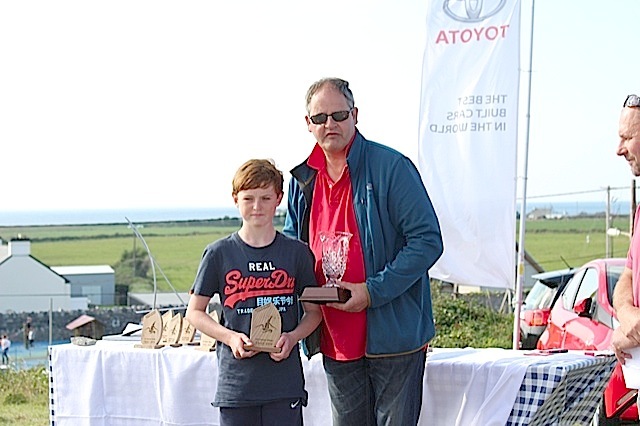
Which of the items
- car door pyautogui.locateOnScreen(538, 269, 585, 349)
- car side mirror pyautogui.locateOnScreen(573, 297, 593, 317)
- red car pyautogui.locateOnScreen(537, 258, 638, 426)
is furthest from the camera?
car door pyautogui.locateOnScreen(538, 269, 585, 349)

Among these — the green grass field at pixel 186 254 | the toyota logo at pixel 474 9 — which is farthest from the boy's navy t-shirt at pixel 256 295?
the toyota logo at pixel 474 9

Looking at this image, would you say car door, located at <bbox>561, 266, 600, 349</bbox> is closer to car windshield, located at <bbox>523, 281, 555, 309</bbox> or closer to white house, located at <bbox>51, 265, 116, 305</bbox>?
car windshield, located at <bbox>523, 281, 555, 309</bbox>

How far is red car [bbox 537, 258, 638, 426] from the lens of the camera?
5.73 meters

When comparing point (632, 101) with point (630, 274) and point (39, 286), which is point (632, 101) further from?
point (39, 286)

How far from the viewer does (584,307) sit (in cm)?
693

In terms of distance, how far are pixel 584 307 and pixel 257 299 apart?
4.01m

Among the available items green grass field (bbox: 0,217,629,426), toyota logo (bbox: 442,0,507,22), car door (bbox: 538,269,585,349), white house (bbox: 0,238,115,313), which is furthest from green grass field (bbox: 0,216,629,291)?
car door (bbox: 538,269,585,349)

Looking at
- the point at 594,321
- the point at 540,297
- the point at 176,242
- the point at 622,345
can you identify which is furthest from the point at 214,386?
the point at 176,242

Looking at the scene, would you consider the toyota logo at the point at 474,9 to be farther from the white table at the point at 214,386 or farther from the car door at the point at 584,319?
the white table at the point at 214,386

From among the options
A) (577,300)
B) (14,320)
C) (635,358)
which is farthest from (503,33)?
(14,320)

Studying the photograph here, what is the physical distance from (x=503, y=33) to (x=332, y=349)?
232 inches

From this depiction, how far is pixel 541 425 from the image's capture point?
3.65 meters

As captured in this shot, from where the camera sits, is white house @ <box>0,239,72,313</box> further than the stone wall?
Yes

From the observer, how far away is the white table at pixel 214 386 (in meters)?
3.59
